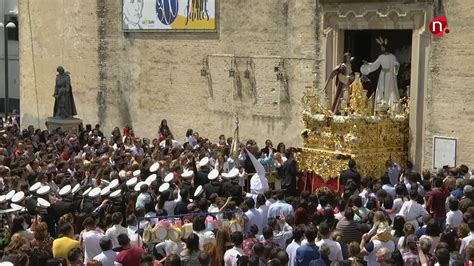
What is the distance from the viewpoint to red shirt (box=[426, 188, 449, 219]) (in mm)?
13445

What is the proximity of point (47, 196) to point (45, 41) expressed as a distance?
18853 millimetres

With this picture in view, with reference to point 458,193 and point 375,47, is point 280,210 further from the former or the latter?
point 375,47

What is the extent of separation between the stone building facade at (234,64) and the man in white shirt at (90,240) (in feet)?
35.0

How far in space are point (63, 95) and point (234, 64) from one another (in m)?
5.94

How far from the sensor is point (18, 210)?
12781 mm

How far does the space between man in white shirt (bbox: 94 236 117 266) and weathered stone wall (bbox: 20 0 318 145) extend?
43.5 ft

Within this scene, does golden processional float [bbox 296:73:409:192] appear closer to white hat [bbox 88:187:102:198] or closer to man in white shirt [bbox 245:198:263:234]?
man in white shirt [bbox 245:198:263:234]

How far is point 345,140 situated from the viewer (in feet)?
60.8

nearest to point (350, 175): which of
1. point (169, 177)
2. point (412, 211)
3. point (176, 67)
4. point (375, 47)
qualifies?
point (169, 177)

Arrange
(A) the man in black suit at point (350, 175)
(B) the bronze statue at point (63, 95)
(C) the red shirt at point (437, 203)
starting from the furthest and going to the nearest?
1. (B) the bronze statue at point (63, 95)
2. (A) the man in black suit at point (350, 175)
3. (C) the red shirt at point (437, 203)

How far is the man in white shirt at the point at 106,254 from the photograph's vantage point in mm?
10180

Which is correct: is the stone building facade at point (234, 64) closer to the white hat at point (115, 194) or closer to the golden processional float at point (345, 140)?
the golden processional float at point (345, 140)

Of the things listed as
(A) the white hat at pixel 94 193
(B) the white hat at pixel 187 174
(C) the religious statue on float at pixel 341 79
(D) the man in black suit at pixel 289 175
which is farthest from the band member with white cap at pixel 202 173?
(C) the religious statue on float at pixel 341 79

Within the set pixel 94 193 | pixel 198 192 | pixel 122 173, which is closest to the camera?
pixel 94 193
